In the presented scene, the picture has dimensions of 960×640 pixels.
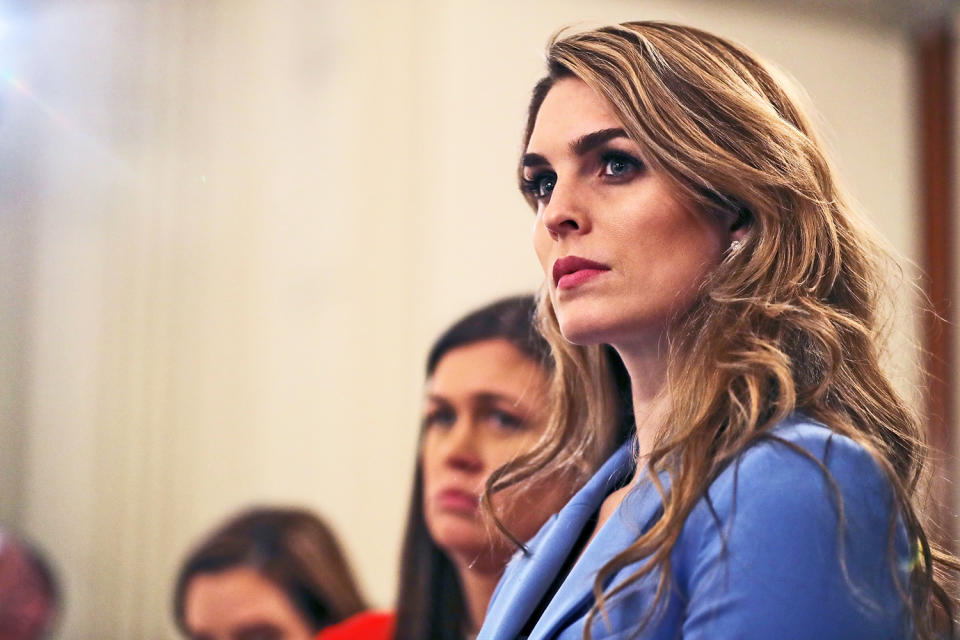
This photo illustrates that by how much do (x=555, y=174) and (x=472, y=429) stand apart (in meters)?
0.41

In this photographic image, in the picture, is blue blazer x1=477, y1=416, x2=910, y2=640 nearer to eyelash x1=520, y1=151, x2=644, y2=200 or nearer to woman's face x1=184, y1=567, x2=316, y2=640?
eyelash x1=520, y1=151, x2=644, y2=200

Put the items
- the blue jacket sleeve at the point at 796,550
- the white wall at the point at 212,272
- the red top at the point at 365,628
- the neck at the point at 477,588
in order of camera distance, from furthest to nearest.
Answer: the white wall at the point at 212,272
the red top at the point at 365,628
the neck at the point at 477,588
the blue jacket sleeve at the point at 796,550

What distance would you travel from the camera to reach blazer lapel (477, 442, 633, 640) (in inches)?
33.1

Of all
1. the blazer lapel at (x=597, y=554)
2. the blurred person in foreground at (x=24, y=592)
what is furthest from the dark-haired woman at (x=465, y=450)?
the blurred person in foreground at (x=24, y=592)

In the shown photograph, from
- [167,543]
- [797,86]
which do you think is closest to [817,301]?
[797,86]

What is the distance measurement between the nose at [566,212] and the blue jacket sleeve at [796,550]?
225 millimetres

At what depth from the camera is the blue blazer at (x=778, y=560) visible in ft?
2.15

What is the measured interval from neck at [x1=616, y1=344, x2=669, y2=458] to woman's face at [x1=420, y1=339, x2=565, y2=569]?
0.89ft

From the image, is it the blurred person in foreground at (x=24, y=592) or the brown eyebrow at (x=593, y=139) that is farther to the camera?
the blurred person in foreground at (x=24, y=592)

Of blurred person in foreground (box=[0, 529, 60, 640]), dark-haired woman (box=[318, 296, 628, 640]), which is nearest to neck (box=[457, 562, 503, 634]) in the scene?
dark-haired woman (box=[318, 296, 628, 640])

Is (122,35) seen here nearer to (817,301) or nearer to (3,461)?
(3,461)

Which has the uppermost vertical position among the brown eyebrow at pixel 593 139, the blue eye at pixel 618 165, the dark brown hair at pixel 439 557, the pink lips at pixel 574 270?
the brown eyebrow at pixel 593 139

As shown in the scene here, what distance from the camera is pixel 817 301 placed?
2.67ft

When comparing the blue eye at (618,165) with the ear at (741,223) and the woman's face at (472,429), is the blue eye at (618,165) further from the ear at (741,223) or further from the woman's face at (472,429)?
the woman's face at (472,429)
